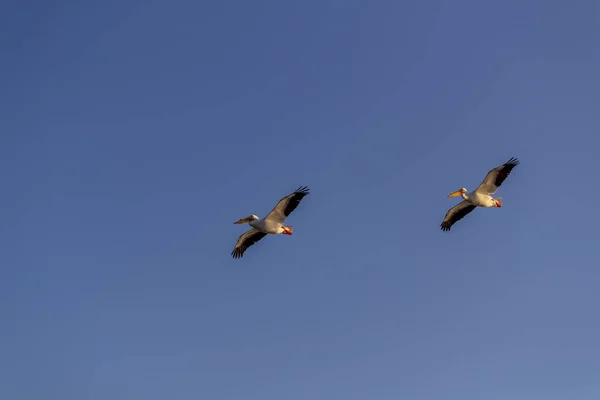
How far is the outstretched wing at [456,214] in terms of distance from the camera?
58.2 metres

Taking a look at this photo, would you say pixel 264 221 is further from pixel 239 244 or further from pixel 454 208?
pixel 454 208

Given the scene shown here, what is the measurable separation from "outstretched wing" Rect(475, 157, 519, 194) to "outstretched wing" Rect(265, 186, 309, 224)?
1037 centimetres

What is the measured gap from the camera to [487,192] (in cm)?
5606

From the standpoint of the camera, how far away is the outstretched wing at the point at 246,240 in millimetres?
56000

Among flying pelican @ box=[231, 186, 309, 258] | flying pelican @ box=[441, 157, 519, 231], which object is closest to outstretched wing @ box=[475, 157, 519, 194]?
flying pelican @ box=[441, 157, 519, 231]

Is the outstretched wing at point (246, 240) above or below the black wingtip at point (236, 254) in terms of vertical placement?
above

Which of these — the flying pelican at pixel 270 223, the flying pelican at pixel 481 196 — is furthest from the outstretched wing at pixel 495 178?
the flying pelican at pixel 270 223

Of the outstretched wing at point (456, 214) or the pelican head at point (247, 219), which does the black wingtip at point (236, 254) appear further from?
the outstretched wing at point (456, 214)

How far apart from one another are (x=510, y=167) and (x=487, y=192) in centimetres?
229

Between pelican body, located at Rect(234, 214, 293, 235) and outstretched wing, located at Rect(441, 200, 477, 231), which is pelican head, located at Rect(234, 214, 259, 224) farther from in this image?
outstretched wing, located at Rect(441, 200, 477, 231)

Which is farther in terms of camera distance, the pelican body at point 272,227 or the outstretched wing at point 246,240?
the outstretched wing at point 246,240

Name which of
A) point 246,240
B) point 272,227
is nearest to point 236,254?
point 246,240

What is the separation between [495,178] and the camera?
5525 centimetres

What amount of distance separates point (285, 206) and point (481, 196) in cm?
1134
